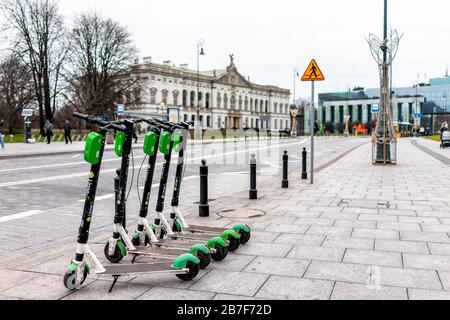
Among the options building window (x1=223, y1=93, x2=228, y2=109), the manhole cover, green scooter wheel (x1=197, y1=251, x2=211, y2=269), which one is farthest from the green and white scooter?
building window (x1=223, y1=93, x2=228, y2=109)

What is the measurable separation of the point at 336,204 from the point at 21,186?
24.6 ft

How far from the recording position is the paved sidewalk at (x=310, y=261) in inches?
154

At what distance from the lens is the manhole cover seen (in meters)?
7.36

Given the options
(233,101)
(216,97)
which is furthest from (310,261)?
(233,101)

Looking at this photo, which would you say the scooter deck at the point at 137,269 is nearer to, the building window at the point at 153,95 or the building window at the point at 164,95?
the building window at the point at 153,95

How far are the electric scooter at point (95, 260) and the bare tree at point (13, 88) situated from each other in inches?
1970

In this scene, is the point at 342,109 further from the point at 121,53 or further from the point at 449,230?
the point at 449,230

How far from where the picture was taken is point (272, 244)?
555cm

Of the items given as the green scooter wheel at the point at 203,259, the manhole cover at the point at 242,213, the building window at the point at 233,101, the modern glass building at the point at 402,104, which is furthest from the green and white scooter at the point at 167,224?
the building window at the point at 233,101

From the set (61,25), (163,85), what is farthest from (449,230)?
(163,85)

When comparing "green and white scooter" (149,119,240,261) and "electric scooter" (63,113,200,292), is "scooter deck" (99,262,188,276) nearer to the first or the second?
"electric scooter" (63,113,200,292)

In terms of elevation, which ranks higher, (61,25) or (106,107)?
(61,25)

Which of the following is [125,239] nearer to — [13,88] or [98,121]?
[98,121]

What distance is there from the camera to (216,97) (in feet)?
398
